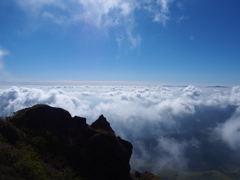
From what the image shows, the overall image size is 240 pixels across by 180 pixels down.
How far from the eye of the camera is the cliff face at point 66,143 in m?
40.1

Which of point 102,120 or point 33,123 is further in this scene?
point 102,120

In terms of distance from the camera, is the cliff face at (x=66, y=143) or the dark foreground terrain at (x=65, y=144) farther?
the cliff face at (x=66, y=143)

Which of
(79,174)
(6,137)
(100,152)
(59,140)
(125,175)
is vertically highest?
(6,137)

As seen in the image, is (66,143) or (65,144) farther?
(66,143)

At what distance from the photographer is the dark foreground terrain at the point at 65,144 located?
39194 mm

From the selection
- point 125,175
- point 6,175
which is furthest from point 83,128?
point 6,175

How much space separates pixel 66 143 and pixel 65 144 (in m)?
0.54

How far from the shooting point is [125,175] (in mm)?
49500

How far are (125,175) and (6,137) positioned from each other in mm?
36765

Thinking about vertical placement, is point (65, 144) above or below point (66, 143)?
below

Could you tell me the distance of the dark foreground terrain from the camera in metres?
39.2

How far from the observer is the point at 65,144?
156 ft

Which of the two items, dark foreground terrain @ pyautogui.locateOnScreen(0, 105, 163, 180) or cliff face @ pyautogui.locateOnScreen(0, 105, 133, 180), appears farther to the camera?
cliff face @ pyautogui.locateOnScreen(0, 105, 133, 180)

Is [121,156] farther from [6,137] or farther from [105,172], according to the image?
[6,137]
